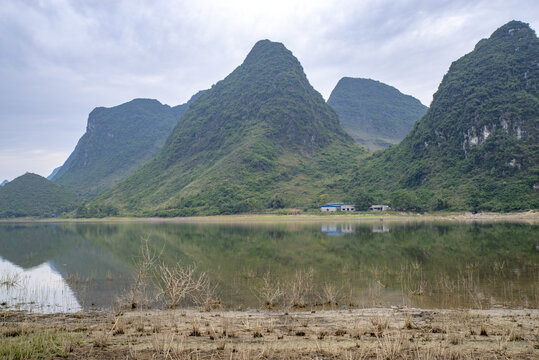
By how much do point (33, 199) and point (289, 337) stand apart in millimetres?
205312

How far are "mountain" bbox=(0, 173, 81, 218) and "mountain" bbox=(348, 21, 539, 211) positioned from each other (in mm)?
142196

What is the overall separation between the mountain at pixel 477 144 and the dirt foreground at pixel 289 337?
83.8 m

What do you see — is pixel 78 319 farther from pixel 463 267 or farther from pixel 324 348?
pixel 463 267

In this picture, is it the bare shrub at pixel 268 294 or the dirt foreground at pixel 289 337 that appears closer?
the dirt foreground at pixel 289 337

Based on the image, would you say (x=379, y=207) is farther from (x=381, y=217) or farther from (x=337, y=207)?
(x=381, y=217)

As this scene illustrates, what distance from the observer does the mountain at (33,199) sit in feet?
558

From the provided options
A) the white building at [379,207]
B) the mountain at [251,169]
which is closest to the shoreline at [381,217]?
the white building at [379,207]

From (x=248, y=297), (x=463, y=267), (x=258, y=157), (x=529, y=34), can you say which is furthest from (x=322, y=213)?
(x=529, y=34)

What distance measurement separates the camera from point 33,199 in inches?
7062

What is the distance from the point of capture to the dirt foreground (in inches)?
336

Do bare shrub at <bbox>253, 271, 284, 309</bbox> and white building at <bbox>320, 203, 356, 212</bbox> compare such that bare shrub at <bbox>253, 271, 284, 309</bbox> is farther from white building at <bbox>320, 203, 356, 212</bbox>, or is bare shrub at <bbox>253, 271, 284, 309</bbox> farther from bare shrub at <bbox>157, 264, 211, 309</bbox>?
white building at <bbox>320, 203, 356, 212</bbox>

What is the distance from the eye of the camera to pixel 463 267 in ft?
76.5

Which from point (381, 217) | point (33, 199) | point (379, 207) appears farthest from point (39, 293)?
point (33, 199)

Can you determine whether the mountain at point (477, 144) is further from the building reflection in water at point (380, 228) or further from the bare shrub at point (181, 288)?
the bare shrub at point (181, 288)
